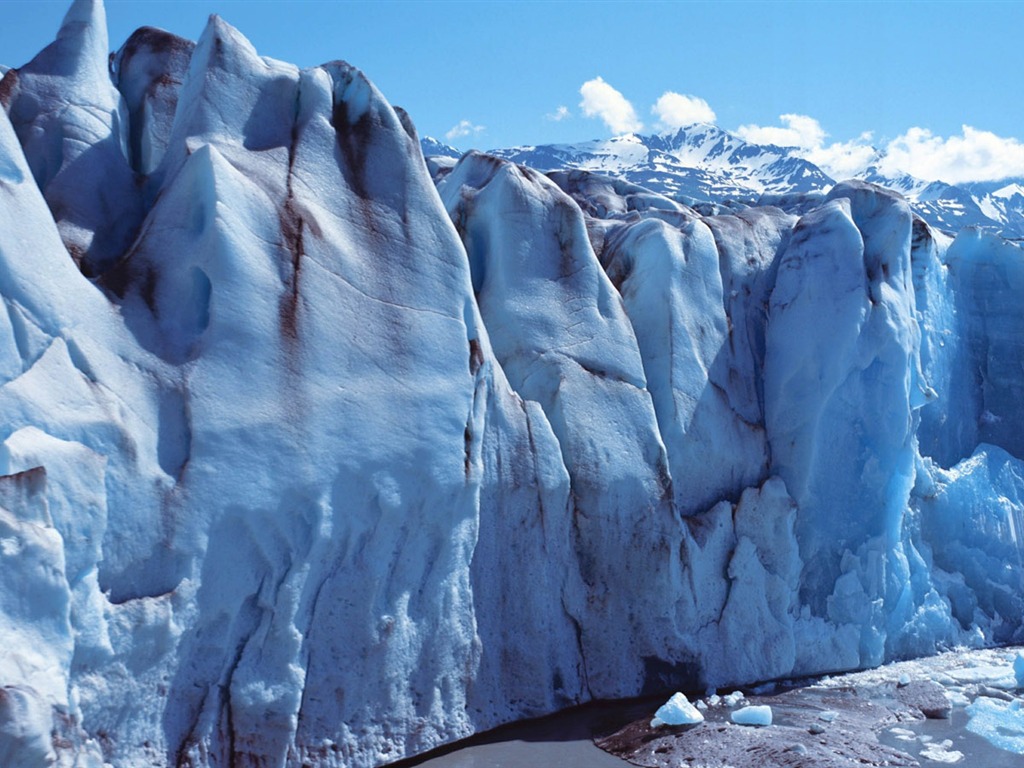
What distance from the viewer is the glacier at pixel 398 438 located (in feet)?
20.9

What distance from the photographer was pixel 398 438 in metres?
7.61

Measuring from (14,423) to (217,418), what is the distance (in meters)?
1.26

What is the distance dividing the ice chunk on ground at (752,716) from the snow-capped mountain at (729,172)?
51.9 meters

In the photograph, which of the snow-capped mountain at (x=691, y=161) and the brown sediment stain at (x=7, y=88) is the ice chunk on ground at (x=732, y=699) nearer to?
the brown sediment stain at (x=7, y=88)

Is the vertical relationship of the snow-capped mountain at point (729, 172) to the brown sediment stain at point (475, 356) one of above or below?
above

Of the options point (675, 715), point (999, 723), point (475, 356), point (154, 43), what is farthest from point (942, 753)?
point (154, 43)

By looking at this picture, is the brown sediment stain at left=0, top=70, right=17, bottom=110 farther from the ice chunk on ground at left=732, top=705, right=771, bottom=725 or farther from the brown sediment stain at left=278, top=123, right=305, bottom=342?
the ice chunk on ground at left=732, top=705, right=771, bottom=725

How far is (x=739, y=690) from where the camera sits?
9.40 meters

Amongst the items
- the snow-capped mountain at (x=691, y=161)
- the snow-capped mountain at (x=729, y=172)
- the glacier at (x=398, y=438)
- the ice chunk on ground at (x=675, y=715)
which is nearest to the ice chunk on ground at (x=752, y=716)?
the ice chunk on ground at (x=675, y=715)

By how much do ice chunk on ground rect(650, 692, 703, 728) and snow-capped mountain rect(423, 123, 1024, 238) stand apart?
52.0m

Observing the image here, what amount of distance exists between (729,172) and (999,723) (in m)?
115

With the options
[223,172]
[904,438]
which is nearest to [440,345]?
[223,172]

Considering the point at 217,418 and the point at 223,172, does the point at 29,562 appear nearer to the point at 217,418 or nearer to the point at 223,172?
the point at 217,418

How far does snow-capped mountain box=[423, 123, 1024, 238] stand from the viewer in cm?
7131
